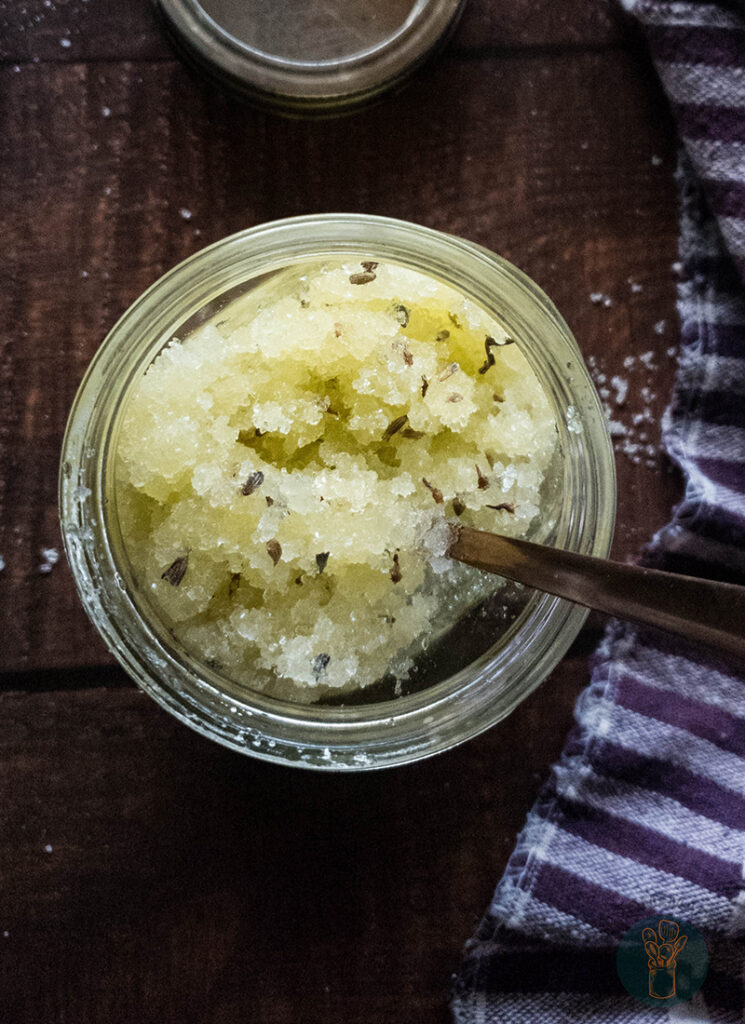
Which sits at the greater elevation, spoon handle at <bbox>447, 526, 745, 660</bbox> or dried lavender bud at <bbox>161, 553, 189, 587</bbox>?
dried lavender bud at <bbox>161, 553, 189, 587</bbox>

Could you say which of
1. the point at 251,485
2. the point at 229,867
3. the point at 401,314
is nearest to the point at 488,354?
the point at 401,314

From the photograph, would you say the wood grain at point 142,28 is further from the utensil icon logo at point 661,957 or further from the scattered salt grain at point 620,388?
the utensil icon logo at point 661,957

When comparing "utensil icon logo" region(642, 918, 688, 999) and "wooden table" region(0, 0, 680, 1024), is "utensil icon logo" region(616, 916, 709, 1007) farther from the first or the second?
"wooden table" region(0, 0, 680, 1024)

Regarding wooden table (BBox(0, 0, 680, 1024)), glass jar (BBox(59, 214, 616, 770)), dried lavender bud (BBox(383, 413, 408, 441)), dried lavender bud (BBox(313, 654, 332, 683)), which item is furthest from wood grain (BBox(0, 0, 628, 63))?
dried lavender bud (BBox(313, 654, 332, 683))

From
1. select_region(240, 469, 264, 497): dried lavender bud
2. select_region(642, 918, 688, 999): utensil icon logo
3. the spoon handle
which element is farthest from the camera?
select_region(642, 918, 688, 999): utensil icon logo

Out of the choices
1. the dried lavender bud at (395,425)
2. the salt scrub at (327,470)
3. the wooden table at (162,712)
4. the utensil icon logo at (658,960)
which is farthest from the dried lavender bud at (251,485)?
the utensil icon logo at (658,960)

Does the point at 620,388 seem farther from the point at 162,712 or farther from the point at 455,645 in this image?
the point at 162,712

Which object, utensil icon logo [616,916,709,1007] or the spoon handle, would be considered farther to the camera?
utensil icon logo [616,916,709,1007]
